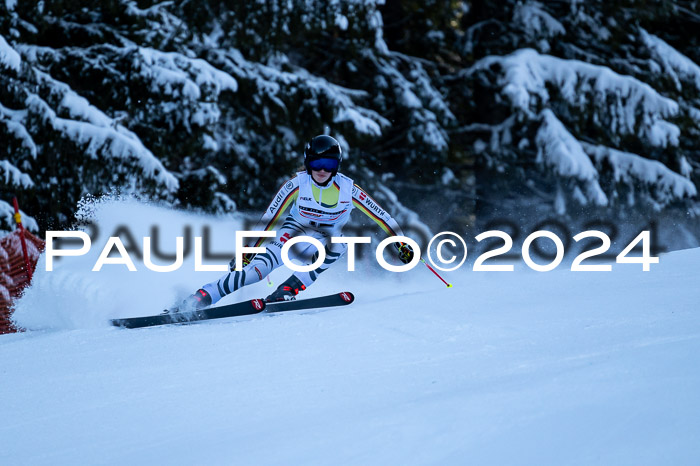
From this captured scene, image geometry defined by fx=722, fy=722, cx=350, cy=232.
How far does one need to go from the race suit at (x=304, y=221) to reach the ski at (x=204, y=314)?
0.40 feet

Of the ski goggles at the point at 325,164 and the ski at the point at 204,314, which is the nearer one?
the ski goggles at the point at 325,164

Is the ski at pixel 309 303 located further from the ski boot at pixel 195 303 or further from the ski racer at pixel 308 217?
the ski boot at pixel 195 303

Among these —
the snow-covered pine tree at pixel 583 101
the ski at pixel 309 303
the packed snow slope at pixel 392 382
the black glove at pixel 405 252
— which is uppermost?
the snow-covered pine tree at pixel 583 101

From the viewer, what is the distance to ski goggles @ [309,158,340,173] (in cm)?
550

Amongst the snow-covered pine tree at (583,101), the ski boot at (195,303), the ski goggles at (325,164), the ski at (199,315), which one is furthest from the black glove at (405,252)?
the snow-covered pine tree at (583,101)

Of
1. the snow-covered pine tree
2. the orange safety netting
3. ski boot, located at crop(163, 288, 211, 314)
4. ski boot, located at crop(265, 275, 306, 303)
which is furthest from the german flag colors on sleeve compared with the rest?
the snow-covered pine tree

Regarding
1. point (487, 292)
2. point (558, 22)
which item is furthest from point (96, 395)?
point (558, 22)

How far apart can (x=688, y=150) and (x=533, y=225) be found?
4161mm

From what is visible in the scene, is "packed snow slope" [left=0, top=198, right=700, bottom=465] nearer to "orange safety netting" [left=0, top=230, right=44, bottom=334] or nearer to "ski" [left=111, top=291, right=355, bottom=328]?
"ski" [left=111, top=291, right=355, bottom=328]

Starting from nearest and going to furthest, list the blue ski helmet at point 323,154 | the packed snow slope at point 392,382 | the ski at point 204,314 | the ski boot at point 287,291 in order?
the packed snow slope at point 392,382, the blue ski helmet at point 323,154, the ski at point 204,314, the ski boot at point 287,291

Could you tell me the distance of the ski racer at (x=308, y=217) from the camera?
18.3 feet

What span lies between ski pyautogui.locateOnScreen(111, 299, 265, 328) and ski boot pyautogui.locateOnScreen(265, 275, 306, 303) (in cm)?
32

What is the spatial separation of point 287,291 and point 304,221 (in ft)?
2.09

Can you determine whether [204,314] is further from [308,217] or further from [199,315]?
[308,217]
